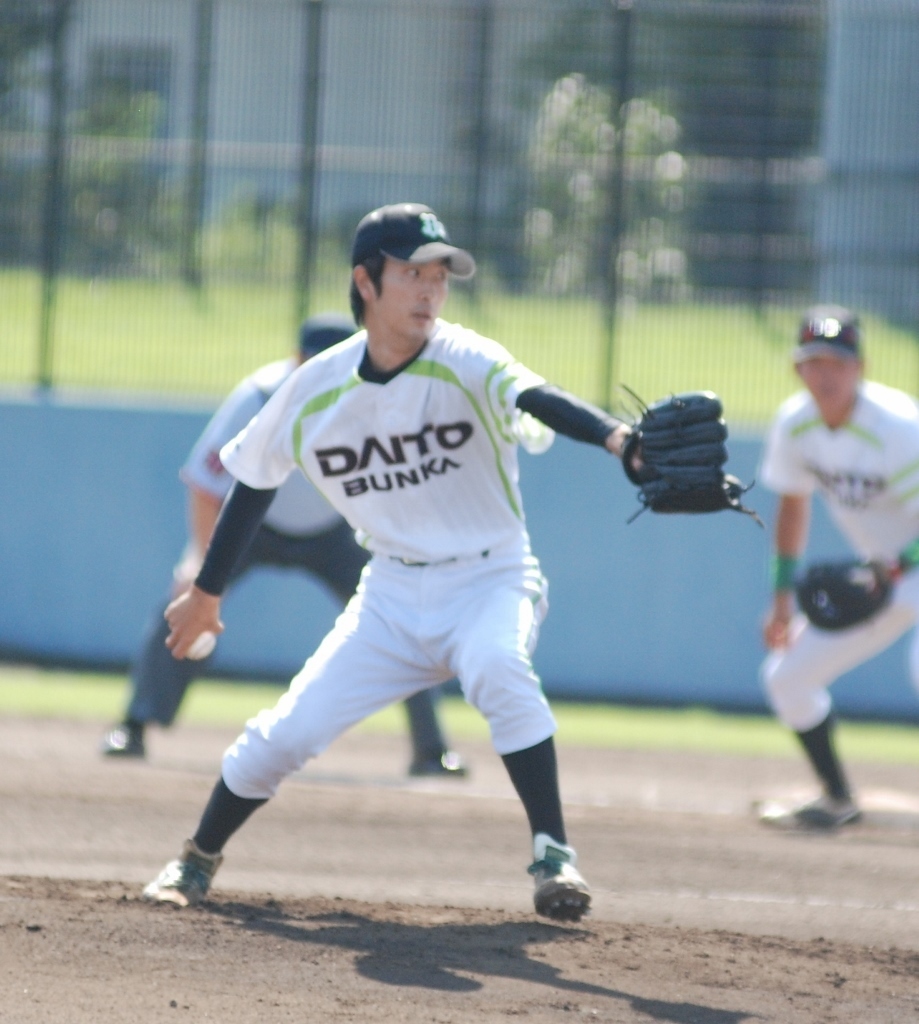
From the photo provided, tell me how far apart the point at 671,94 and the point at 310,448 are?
706 cm

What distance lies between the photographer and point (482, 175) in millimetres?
11719

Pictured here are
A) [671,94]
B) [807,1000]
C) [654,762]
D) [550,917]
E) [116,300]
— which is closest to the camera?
[807,1000]

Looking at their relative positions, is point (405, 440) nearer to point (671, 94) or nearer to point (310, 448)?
point (310, 448)

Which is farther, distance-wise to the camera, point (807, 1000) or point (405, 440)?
point (405, 440)

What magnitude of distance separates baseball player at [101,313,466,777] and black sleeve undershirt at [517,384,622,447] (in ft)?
9.85

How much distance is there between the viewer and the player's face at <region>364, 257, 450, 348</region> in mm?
4918

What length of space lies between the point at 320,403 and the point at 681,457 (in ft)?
3.94

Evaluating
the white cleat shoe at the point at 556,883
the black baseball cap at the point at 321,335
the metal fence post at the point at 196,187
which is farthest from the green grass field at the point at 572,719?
the white cleat shoe at the point at 556,883

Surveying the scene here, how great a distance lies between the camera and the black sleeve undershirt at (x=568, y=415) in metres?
4.49

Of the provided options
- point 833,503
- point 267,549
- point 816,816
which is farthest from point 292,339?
point 816,816

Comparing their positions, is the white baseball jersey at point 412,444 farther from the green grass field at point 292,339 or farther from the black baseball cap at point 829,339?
the green grass field at point 292,339

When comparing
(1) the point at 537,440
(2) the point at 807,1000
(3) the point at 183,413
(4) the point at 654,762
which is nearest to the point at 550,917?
(2) the point at 807,1000

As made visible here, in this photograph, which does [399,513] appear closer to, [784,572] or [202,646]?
[202,646]

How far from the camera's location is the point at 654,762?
8820mm
